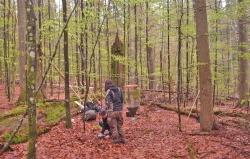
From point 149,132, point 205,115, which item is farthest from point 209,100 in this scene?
point 149,132

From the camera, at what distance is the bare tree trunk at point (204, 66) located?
13.2m

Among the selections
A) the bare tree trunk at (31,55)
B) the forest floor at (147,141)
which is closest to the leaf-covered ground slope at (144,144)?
the forest floor at (147,141)

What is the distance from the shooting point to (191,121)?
16234 millimetres

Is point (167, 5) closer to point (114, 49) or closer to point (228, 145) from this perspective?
point (114, 49)

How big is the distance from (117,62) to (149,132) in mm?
7143

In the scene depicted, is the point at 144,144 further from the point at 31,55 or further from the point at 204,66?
the point at 31,55

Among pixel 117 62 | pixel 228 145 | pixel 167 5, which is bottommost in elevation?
pixel 228 145

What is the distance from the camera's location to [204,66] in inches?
520

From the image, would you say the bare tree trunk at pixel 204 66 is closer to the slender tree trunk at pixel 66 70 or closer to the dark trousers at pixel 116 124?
the dark trousers at pixel 116 124

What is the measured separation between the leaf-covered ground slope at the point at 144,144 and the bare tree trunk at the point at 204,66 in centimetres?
63

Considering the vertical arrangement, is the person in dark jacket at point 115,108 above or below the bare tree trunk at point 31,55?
below

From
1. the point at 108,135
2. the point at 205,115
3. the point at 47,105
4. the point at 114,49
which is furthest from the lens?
the point at 114,49

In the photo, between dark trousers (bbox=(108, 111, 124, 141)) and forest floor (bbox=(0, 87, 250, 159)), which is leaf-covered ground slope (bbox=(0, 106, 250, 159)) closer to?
forest floor (bbox=(0, 87, 250, 159))

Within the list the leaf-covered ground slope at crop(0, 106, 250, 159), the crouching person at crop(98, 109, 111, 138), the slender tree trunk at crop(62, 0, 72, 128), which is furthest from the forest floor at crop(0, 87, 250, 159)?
the slender tree trunk at crop(62, 0, 72, 128)
